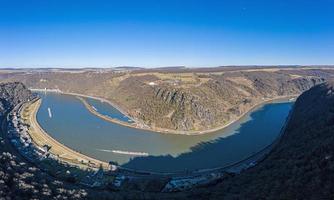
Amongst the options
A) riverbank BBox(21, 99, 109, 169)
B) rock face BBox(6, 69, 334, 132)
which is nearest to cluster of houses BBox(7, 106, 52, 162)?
riverbank BBox(21, 99, 109, 169)

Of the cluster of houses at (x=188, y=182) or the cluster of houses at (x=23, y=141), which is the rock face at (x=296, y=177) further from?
the cluster of houses at (x=23, y=141)

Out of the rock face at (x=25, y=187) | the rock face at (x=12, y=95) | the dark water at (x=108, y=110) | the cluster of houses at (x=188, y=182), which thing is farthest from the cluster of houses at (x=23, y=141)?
the dark water at (x=108, y=110)

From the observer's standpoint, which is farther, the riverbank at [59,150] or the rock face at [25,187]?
the riverbank at [59,150]

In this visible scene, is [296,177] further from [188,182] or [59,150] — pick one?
[59,150]

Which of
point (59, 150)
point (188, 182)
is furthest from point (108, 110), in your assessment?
point (188, 182)

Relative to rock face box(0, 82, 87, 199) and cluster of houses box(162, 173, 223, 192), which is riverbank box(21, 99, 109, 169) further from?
rock face box(0, 82, 87, 199)
